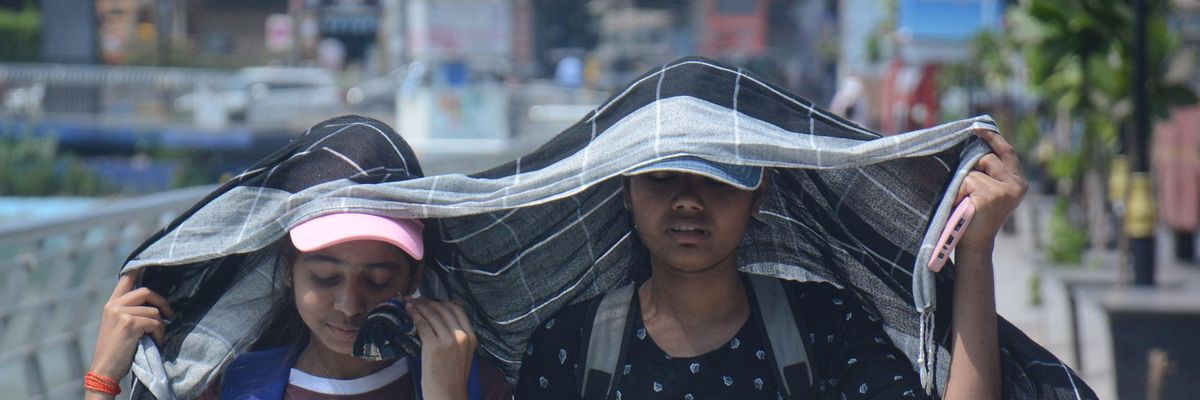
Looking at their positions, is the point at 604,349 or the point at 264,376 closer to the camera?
the point at 604,349

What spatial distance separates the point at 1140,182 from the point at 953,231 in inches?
276

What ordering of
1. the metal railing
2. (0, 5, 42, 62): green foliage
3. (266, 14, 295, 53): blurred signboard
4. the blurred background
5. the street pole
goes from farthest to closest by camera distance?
(266, 14, 295, 53): blurred signboard < (0, 5, 42, 62): green foliage < the street pole < the blurred background < the metal railing

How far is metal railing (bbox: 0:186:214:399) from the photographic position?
19.9 ft

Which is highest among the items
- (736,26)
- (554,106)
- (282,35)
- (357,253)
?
(357,253)

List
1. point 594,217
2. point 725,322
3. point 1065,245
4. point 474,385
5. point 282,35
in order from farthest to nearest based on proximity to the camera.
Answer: point 282,35, point 1065,245, point 594,217, point 474,385, point 725,322

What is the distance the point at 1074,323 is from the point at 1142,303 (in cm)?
107

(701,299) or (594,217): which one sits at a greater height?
(594,217)

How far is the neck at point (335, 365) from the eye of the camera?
2.74 metres

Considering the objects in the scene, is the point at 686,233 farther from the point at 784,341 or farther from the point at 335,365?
the point at 335,365

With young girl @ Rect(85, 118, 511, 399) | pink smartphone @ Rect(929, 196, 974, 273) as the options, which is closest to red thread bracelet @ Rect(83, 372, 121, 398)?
young girl @ Rect(85, 118, 511, 399)

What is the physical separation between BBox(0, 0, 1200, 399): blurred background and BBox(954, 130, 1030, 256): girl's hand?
3.48m

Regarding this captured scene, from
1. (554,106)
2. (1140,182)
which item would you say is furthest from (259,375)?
(554,106)

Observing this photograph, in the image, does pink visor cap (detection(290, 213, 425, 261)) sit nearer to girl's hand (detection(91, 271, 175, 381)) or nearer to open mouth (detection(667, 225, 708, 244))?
girl's hand (detection(91, 271, 175, 381))

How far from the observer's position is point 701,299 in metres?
2.61
